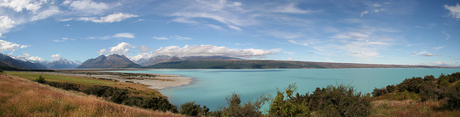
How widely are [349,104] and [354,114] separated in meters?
0.53

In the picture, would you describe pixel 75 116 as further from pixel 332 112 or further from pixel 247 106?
pixel 332 112

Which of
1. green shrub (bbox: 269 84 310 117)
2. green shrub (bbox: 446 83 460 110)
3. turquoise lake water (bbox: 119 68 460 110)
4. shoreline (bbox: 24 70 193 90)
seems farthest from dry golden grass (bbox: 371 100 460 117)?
shoreline (bbox: 24 70 193 90)

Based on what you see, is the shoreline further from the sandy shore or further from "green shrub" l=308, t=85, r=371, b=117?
"green shrub" l=308, t=85, r=371, b=117

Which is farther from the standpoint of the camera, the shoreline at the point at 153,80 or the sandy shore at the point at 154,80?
the sandy shore at the point at 154,80

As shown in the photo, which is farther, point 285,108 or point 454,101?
point 285,108

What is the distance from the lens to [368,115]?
8289 mm

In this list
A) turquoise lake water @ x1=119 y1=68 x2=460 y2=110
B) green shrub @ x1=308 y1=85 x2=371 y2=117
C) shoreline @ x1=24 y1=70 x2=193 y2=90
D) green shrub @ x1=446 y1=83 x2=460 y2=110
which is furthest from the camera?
shoreline @ x1=24 y1=70 x2=193 y2=90

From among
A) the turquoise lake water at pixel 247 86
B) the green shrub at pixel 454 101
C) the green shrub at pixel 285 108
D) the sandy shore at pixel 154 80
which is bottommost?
the turquoise lake water at pixel 247 86

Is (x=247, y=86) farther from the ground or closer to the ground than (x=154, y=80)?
closer to the ground

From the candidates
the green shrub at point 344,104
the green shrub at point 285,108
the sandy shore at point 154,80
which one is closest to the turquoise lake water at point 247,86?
the green shrub at point 344,104

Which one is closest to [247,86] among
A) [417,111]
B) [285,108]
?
[285,108]

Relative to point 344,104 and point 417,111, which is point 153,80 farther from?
point 417,111

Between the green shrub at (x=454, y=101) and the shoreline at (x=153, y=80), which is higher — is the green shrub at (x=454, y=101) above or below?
above

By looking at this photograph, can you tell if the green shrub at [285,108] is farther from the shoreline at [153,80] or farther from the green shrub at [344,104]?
the shoreline at [153,80]
